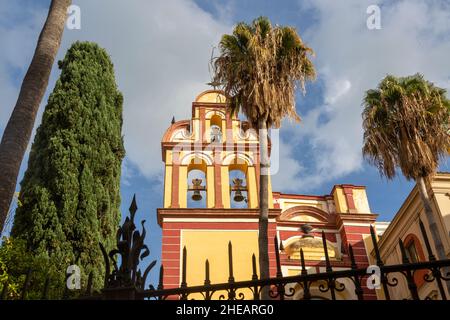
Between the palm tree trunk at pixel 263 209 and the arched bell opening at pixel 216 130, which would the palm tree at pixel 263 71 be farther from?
the arched bell opening at pixel 216 130

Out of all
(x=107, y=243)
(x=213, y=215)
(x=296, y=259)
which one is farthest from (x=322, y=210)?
(x=107, y=243)

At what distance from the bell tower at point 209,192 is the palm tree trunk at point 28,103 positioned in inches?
381

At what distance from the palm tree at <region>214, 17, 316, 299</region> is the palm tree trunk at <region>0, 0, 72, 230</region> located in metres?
5.42

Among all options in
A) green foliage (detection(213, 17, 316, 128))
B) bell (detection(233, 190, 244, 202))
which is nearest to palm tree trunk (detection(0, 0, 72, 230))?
green foliage (detection(213, 17, 316, 128))

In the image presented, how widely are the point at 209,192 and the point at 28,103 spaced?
13577 mm

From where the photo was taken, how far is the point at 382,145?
15.0 m

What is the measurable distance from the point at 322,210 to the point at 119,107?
34.6 ft

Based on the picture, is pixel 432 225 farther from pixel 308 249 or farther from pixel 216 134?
pixel 216 134

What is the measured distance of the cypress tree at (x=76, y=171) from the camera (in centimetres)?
1434

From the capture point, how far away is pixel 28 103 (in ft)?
23.7

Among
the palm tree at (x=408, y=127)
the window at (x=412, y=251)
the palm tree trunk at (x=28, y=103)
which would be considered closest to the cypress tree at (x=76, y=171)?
the palm tree trunk at (x=28, y=103)

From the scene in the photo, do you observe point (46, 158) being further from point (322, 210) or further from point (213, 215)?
point (322, 210)

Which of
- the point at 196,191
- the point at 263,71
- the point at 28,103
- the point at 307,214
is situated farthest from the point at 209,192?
the point at 28,103

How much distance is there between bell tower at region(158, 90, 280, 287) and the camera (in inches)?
728
